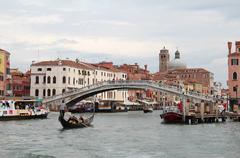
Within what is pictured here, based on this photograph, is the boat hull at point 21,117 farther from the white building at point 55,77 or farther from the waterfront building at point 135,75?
the waterfront building at point 135,75

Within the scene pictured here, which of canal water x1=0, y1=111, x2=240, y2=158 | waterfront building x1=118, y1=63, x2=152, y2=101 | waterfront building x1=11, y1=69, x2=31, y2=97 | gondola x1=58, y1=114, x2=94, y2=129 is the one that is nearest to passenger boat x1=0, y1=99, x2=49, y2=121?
canal water x1=0, y1=111, x2=240, y2=158

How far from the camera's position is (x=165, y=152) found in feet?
50.3

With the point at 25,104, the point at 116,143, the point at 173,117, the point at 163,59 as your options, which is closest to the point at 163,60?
the point at 163,59

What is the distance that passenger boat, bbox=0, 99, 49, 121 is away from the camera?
28.9 meters

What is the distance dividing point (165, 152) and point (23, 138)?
561 cm

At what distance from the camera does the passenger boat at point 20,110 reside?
28.9m

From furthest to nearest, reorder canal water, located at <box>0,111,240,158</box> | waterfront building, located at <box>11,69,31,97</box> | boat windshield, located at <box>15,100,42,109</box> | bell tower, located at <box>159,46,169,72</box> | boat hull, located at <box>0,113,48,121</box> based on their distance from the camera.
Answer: bell tower, located at <box>159,46,169,72</box> → waterfront building, located at <box>11,69,31,97</box> → boat windshield, located at <box>15,100,42,109</box> → boat hull, located at <box>0,113,48,121</box> → canal water, located at <box>0,111,240,158</box>

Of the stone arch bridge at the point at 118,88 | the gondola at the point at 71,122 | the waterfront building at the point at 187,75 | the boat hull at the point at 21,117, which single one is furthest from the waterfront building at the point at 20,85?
the gondola at the point at 71,122

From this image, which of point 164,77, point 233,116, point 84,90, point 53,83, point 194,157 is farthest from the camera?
point 164,77

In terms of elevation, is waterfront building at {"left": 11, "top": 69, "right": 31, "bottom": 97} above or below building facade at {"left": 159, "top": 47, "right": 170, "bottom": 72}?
below

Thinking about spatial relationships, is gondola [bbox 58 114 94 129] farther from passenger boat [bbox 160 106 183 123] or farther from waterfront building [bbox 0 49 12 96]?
waterfront building [bbox 0 49 12 96]

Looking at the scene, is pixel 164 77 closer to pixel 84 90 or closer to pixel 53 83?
pixel 53 83

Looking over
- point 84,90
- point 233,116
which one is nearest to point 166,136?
point 233,116

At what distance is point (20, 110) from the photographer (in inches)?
1186
